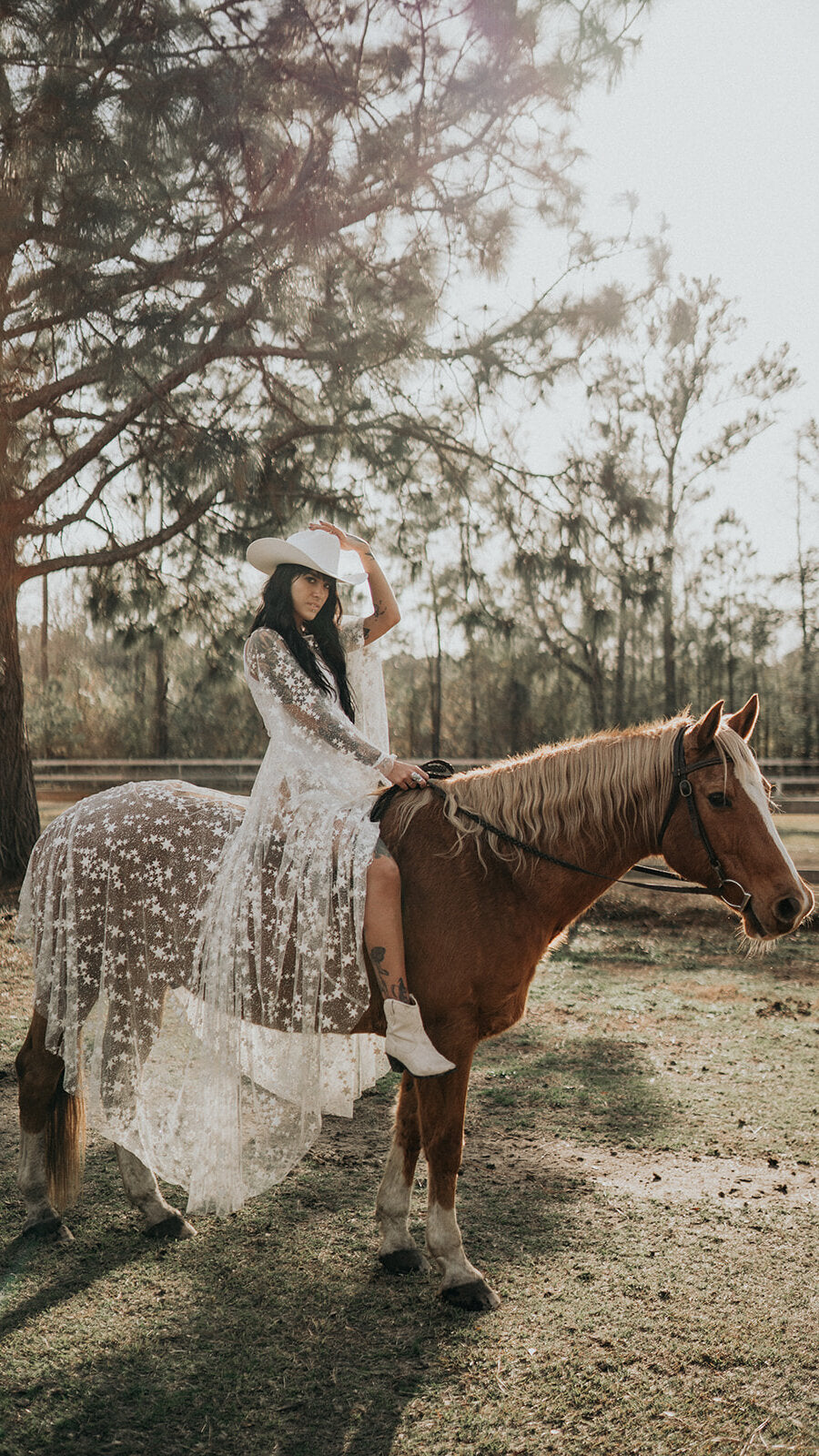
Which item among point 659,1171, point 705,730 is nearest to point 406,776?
point 705,730

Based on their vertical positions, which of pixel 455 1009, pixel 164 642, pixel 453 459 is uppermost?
pixel 453 459

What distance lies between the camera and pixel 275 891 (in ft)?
8.61

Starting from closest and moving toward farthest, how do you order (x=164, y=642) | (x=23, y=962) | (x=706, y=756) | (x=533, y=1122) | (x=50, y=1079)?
(x=706, y=756)
(x=50, y=1079)
(x=533, y=1122)
(x=23, y=962)
(x=164, y=642)

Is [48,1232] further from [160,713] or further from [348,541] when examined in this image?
[160,713]

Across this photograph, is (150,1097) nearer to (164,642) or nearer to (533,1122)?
(533,1122)

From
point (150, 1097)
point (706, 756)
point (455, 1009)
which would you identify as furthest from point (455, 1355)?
point (706, 756)

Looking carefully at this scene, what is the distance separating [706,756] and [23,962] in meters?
5.52

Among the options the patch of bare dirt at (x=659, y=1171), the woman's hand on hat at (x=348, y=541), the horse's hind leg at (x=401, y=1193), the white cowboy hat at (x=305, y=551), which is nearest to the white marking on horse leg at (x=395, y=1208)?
the horse's hind leg at (x=401, y=1193)

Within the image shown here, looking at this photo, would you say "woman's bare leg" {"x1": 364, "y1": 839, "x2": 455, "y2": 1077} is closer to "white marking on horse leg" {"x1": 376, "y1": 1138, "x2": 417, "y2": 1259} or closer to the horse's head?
"white marking on horse leg" {"x1": 376, "y1": 1138, "x2": 417, "y2": 1259}

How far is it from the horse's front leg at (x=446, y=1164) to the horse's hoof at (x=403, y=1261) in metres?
0.16

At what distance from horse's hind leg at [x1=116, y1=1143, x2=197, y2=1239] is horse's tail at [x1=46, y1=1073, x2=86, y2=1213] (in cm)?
15

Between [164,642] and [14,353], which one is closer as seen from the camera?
[14,353]

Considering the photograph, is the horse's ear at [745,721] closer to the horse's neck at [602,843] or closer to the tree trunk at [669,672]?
the horse's neck at [602,843]

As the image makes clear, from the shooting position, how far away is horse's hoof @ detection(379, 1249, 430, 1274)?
272cm
